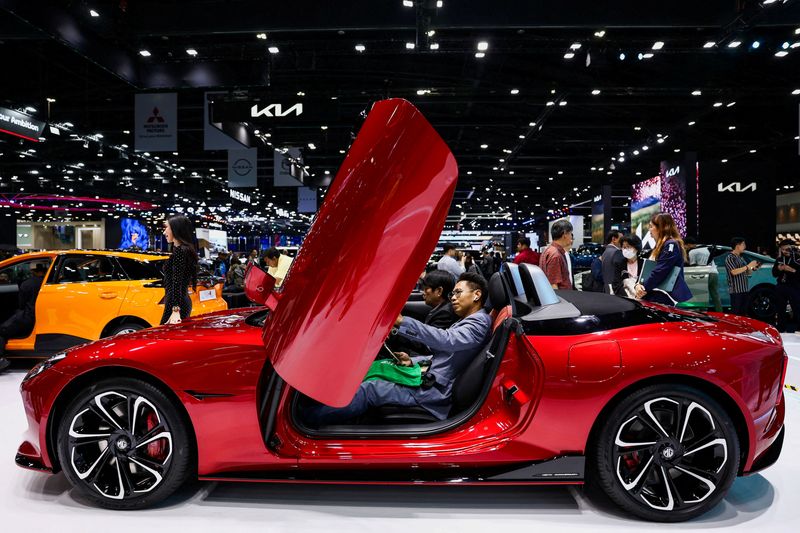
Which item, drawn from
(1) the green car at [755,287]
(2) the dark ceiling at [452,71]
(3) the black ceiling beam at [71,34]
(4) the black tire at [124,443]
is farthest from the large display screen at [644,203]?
(4) the black tire at [124,443]

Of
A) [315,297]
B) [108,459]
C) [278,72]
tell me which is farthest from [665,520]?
[278,72]

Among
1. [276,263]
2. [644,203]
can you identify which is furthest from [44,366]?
[644,203]

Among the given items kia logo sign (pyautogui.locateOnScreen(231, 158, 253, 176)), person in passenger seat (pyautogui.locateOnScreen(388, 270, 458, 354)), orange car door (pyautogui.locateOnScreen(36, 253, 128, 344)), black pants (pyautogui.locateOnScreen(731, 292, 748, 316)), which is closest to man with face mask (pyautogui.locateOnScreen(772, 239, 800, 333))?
black pants (pyautogui.locateOnScreen(731, 292, 748, 316))

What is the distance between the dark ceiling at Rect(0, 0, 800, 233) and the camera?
8.02 m

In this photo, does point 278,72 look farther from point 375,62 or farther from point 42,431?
point 42,431

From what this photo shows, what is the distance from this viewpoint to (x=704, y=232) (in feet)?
48.9

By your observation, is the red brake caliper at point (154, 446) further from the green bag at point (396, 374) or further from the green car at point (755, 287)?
the green car at point (755, 287)

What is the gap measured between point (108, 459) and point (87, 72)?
12157 millimetres

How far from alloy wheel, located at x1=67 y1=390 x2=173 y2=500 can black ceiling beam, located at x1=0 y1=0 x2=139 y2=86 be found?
642 centimetres

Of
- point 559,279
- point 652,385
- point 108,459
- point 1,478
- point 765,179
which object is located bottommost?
point 1,478

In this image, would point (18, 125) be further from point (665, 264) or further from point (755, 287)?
point (755, 287)

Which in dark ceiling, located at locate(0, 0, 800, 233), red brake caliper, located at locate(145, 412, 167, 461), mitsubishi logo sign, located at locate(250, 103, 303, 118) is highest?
dark ceiling, located at locate(0, 0, 800, 233)

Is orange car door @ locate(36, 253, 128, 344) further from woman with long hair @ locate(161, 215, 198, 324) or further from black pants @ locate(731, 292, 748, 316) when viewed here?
black pants @ locate(731, 292, 748, 316)

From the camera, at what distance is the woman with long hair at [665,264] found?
4512mm
